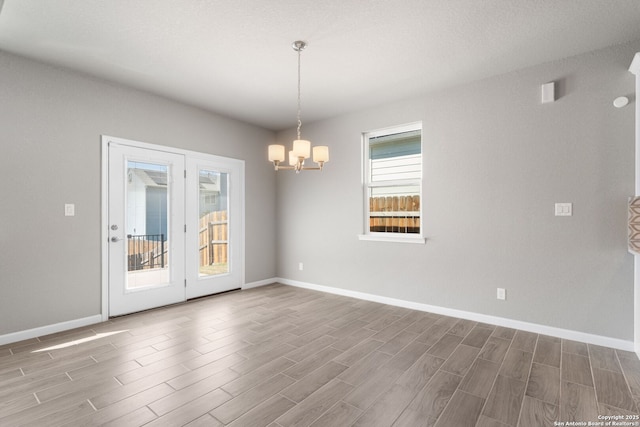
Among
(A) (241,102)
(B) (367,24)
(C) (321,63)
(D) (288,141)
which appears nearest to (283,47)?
(C) (321,63)

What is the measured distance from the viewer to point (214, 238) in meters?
4.80

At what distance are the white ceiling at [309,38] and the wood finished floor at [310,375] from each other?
8.53ft

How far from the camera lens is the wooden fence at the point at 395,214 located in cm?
421

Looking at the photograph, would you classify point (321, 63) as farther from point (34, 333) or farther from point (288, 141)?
point (34, 333)

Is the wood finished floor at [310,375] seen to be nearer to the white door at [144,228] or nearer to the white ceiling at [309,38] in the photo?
the white door at [144,228]

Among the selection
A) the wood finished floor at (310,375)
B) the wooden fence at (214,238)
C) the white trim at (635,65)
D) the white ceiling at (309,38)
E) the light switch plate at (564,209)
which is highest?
the white ceiling at (309,38)

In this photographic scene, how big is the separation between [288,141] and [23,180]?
3585 mm

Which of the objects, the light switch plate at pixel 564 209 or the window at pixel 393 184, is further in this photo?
the window at pixel 393 184

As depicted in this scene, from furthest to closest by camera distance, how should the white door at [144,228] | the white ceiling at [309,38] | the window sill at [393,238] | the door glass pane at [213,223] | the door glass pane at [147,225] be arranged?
the door glass pane at [213,223], the window sill at [393,238], the door glass pane at [147,225], the white door at [144,228], the white ceiling at [309,38]

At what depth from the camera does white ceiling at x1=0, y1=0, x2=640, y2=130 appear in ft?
7.71

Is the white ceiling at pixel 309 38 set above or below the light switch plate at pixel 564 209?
above

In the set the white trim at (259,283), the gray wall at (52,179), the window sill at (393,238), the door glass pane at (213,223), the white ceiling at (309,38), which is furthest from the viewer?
the white trim at (259,283)

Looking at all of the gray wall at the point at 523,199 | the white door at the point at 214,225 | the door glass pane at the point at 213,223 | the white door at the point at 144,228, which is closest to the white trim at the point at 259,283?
the white door at the point at 214,225

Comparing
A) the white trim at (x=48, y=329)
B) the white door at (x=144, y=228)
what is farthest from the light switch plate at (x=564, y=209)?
the white trim at (x=48, y=329)
